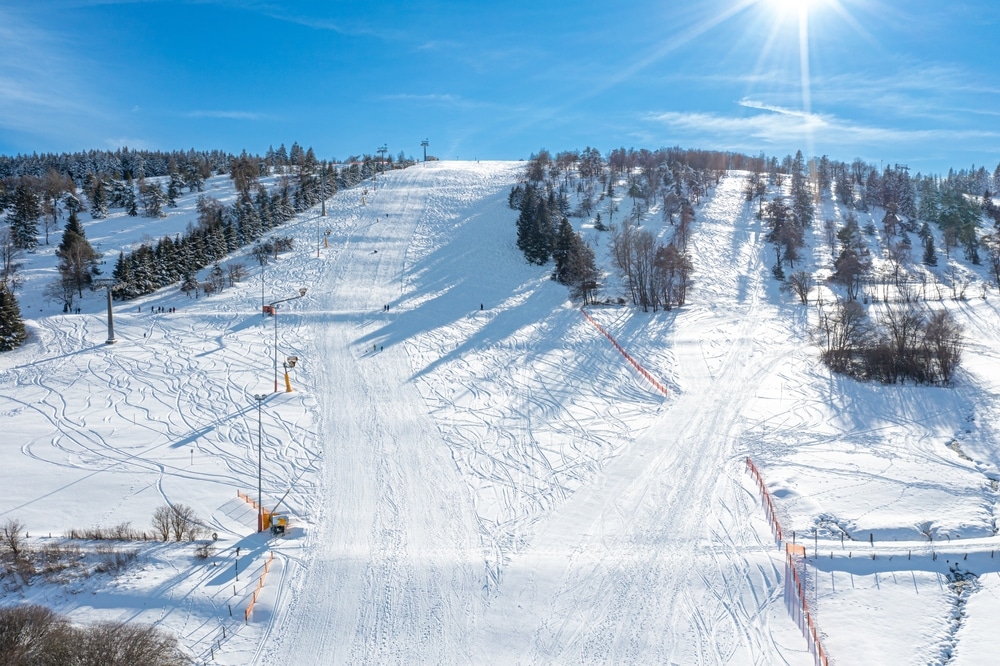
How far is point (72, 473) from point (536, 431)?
71.6 feet

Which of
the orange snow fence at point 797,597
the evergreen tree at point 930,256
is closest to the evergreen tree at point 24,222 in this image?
the orange snow fence at point 797,597

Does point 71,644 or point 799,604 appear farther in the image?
point 799,604

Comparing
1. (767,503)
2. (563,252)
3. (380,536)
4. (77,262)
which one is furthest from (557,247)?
(77,262)

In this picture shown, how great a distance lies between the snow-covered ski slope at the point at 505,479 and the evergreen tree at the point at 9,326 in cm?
123

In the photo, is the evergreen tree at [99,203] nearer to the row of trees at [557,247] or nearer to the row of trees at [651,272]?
the row of trees at [557,247]

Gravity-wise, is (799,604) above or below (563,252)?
below

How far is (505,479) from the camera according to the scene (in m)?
24.7

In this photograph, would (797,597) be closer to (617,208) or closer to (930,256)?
(930,256)

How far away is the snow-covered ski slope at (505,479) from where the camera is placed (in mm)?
15891

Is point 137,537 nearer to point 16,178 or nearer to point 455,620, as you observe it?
point 455,620

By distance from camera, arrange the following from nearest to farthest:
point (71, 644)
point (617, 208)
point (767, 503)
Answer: point (71, 644) → point (767, 503) → point (617, 208)

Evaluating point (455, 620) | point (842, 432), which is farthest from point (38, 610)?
point (842, 432)

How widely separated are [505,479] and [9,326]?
3943 cm

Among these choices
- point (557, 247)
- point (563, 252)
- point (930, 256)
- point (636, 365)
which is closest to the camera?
point (636, 365)
